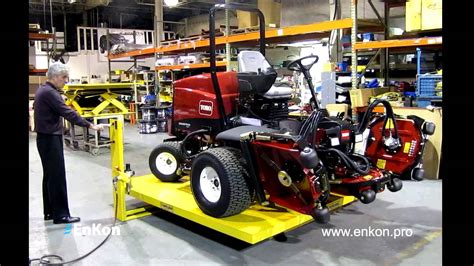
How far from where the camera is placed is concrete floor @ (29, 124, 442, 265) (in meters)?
3.52

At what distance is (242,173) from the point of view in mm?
3684

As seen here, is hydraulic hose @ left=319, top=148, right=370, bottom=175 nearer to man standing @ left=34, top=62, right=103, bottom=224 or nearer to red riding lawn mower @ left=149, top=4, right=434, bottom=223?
red riding lawn mower @ left=149, top=4, right=434, bottom=223

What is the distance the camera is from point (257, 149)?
356 cm

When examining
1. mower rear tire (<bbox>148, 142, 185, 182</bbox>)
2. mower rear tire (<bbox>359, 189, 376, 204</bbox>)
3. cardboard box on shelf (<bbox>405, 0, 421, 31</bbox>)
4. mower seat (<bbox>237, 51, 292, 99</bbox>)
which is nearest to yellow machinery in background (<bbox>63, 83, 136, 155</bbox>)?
mower rear tire (<bbox>148, 142, 185, 182</bbox>)

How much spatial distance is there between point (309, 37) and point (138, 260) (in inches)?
252

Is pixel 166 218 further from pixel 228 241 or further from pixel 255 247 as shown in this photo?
pixel 255 247

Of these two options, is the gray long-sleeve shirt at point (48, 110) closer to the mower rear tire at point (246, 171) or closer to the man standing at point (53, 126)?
the man standing at point (53, 126)

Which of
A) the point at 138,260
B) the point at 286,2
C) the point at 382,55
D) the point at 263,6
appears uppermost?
the point at 286,2

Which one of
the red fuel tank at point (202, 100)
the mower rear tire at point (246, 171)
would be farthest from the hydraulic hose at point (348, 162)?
the red fuel tank at point (202, 100)

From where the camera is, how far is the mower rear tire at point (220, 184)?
361 centimetres

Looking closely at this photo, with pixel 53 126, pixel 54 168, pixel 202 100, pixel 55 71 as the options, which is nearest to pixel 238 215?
pixel 202 100

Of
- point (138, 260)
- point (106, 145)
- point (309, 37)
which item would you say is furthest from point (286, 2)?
point (138, 260)

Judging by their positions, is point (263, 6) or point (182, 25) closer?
point (263, 6)

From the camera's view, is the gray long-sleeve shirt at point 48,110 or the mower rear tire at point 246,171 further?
the gray long-sleeve shirt at point 48,110
